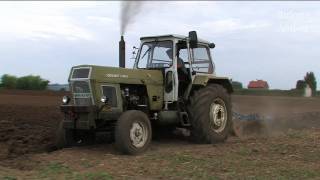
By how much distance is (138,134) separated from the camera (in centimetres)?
1079

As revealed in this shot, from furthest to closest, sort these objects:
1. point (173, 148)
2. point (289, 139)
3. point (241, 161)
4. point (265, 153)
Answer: point (289, 139) < point (173, 148) < point (265, 153) < point (241, 161)

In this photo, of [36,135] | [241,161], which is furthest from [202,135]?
[36,135]

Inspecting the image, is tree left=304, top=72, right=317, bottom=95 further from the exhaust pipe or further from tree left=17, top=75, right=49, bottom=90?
the exhaust pipe

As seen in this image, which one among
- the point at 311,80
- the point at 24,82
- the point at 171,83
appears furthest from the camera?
the point at 311,80

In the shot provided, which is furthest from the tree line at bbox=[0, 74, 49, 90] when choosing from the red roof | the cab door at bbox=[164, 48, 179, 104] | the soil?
the cab door at bbox=[164, 48, 179, 104]

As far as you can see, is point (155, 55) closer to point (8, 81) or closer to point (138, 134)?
point (138, 134)

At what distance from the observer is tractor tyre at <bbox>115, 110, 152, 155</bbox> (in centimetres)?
1035

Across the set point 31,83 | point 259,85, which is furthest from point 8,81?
point 259,85

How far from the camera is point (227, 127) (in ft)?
42.3

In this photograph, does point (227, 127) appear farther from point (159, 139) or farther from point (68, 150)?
point (68, 150)

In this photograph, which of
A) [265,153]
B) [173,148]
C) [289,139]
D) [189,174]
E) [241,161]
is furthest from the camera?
[289,139]

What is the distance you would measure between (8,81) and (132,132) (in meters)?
26.2

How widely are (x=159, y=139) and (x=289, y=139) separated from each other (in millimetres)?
2875

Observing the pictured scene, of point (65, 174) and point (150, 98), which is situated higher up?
point (150, 98)
